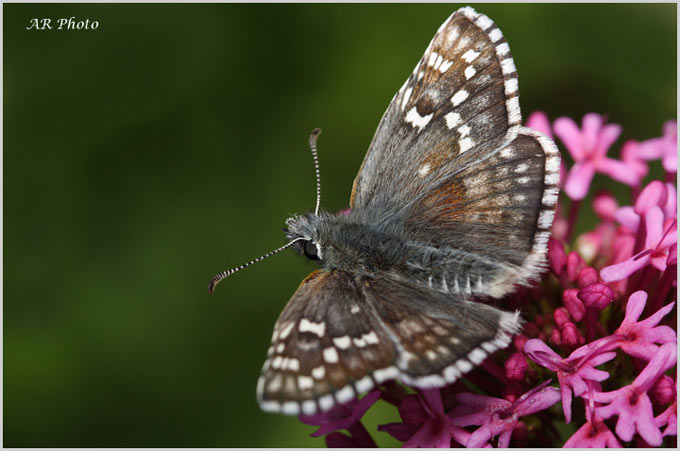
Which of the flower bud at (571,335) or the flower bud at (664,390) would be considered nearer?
the flower bud at (664,390)

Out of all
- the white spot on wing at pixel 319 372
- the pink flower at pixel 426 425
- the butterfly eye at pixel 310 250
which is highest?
the butterfly eye at pixel 310 250

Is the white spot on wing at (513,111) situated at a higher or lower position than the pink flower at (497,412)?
higher

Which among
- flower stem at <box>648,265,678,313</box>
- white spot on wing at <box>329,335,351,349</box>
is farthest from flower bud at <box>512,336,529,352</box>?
white spot on wing at <box>329,335,351,349</box>

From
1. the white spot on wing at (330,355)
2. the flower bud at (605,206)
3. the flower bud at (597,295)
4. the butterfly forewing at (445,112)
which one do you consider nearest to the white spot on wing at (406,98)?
the butterfly forewing at (445,112)

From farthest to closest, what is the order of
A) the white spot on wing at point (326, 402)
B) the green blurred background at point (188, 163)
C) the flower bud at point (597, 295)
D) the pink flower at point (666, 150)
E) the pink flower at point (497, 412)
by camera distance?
the green blurred background at point (188, 163) → the pink flower at point (666, 150) → the flower bud at point (597, 295) → the pink flower at point (497, 412) → the white spot on wing at point (326, 402)

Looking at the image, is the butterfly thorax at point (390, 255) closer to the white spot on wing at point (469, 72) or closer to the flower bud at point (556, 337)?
the flower bud at point (556, 337)

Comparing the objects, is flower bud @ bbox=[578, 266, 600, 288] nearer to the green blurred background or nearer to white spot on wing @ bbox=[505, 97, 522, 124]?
white spot on wing @ bbox=[505, 97, 522, 124]
